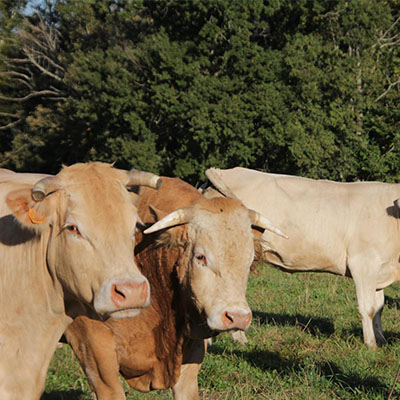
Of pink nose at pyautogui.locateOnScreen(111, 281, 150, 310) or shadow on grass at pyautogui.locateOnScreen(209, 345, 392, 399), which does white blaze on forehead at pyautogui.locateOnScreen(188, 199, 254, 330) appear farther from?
shadow on grass at pyautogui.locateOnScreen(209, 345, 392, 399)

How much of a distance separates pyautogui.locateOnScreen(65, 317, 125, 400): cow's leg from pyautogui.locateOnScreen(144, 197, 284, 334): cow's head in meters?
0.69

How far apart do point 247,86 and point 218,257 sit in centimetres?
1997

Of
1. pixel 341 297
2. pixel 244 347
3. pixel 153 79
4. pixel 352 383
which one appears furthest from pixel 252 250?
pixel 153 79

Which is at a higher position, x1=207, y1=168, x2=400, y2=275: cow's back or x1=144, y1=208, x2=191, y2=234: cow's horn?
x1=144, y1=208, x2=191, y2=234: cow's horn

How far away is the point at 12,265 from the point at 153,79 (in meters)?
20.7

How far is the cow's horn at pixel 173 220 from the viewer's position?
4.18 m

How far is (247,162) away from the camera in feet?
74.5

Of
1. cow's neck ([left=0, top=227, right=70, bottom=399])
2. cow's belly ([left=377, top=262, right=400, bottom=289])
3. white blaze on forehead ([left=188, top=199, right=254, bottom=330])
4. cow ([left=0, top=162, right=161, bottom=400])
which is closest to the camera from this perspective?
cow ([left=0, top=162, right=161, bottom=400])

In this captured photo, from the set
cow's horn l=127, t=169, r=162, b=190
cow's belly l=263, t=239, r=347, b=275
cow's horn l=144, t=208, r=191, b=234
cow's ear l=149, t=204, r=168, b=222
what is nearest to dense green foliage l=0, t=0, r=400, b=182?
cow's belly l=263, t=239, r=347, b=275

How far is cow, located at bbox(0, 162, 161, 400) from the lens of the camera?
332cm

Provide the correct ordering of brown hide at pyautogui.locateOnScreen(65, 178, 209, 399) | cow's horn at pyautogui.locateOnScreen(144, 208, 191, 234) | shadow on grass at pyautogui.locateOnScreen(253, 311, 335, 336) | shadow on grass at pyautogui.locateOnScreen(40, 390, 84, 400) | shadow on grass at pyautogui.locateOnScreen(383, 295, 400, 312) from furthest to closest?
1. shadow on grass at pyautogui.locateOnScreen(383, 295, 400, 312)
2. shadow on grass at pyautogui.locateOnScreen(253, 311, 335, 336)
3. shadow on grass at pyautogui.locateOnScreen(40, 390, 84, 400)
4. brown hide at pyautogui.locateOnScreen(65, 178, 209, 399)
5. cow's horn at pyautogui.locateOnScreen(144, 208, 191, 234)

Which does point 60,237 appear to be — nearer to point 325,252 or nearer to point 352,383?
point 352,383

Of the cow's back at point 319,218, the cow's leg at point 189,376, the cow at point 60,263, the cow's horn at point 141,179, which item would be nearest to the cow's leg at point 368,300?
the cow's back at point 319,218

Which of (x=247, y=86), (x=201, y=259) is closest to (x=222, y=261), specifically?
(x=201, y=259)
